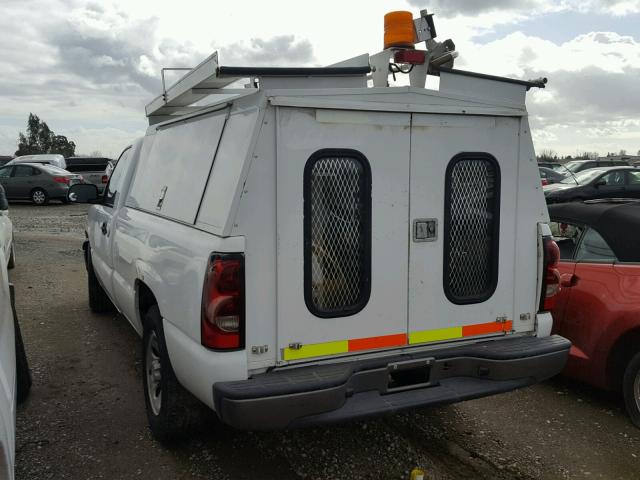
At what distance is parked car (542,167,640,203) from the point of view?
1455cm

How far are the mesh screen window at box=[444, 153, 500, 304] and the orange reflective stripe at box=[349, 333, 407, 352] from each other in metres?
0.39

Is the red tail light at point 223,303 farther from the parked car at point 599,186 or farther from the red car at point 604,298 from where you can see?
the parked car at point 599,186

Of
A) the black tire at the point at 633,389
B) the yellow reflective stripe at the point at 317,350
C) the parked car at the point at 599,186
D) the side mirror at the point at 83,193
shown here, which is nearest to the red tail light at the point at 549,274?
the black tire at the point at 633,389

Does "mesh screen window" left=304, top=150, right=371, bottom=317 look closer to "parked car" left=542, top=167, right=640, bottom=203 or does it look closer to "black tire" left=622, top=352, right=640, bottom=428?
"black tire" left=622, top=352, right=640, bottom=428

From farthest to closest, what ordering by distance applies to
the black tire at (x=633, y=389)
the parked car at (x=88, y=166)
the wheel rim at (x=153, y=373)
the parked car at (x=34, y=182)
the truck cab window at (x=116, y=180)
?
1. the parked car at (x=88, y=166)
2. the parked car at (x=34, y=182)
3. the truck cab window at (x=116, y=180)
4. the black tire at (x=633, y=389)
5. the wheel rim at (x=153, y=373)

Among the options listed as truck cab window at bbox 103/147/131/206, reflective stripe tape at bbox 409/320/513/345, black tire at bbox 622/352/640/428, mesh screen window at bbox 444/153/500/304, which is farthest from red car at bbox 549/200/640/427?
truck cab window at bbox 103/147/131/206

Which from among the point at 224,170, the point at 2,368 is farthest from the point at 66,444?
the point at 224,170

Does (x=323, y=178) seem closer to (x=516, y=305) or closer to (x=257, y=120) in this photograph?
(x=257, y=120)

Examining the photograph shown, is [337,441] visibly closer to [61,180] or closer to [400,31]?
[400,31]

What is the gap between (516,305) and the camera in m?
3.51

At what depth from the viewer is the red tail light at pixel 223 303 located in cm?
275

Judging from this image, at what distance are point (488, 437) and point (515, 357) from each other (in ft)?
2.73

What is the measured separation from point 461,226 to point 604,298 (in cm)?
142

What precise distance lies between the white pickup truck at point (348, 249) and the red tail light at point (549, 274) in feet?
0.04
